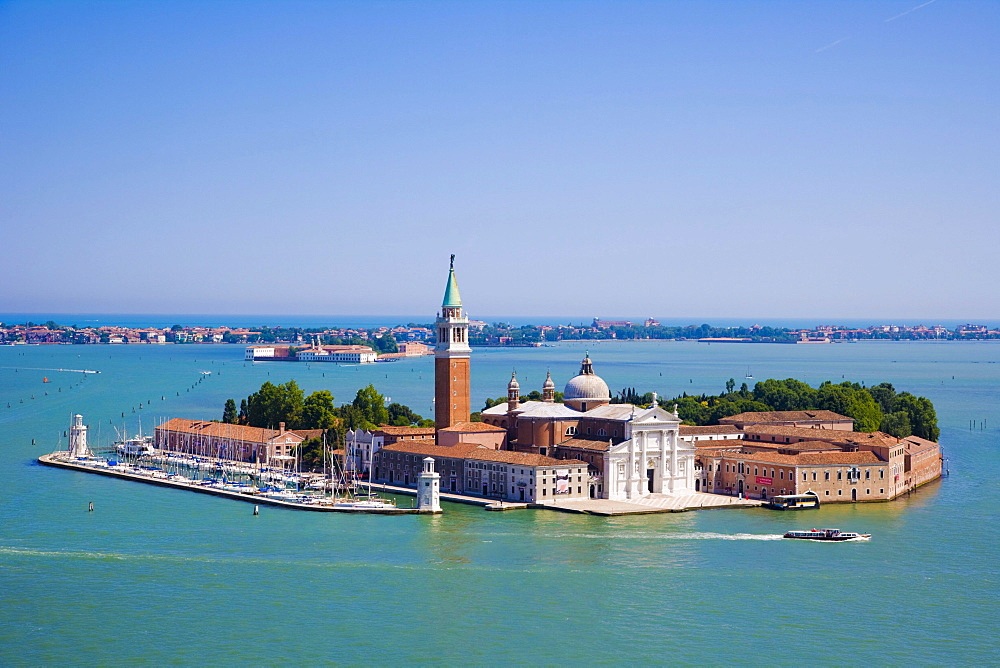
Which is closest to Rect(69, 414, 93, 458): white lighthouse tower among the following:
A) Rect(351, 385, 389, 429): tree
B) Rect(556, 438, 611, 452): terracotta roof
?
Rect(351, 385, 389, 429): tree

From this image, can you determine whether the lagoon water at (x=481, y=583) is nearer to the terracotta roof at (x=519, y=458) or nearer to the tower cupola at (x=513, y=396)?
the terracotta roof at (x=519, y=458)

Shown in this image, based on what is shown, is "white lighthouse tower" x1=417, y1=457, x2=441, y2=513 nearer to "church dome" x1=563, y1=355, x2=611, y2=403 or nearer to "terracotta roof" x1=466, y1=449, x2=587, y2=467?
"terracotta roof" x1=466, y1=449, x2=587, y2=467

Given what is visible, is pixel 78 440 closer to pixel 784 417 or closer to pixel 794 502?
pixel 784 417

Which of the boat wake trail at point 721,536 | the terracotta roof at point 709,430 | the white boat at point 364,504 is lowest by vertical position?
the boat wake trail at point 721,536

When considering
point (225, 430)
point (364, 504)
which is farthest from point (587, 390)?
point (225, 430)

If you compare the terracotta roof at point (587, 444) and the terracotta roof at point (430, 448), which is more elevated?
the terracotta roof at point (587, 444)

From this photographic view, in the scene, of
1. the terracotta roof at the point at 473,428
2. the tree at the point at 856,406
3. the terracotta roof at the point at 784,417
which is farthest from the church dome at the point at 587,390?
the tree at the point at 856,406

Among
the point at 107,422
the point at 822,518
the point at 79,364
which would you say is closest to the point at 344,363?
the point at 79,364
